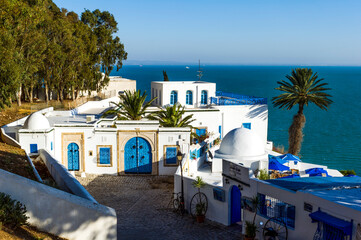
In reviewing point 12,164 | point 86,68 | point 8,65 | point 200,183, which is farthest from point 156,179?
point 86,68

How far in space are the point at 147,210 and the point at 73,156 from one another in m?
8.00

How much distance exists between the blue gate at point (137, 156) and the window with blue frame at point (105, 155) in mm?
989

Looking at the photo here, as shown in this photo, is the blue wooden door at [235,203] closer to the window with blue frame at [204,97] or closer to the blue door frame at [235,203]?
the blue door frame at [235,203]

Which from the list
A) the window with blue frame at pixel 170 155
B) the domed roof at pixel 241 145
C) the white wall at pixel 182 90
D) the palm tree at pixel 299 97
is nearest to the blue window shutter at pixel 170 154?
the window with blue frame at pixel 170 155

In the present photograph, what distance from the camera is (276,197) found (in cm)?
1502

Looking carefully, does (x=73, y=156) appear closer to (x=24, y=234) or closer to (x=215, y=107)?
(x=215, y=107)

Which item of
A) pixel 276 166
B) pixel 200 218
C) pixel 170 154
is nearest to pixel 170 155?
pixel 170 154

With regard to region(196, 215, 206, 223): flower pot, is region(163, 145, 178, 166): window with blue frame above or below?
above

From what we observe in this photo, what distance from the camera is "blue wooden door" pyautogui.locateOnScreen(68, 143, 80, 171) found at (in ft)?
83.9

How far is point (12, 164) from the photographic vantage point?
17.1 metres

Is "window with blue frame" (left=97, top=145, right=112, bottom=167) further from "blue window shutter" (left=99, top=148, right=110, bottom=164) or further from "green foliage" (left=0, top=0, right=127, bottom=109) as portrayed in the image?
"green foliage" (left=0, top=0, right=127, bottom=109)

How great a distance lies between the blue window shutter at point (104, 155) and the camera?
2569 centimetres

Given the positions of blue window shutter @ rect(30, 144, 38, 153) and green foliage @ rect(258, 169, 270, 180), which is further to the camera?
blue window shutter @ rect(30, 144, 38, 153)

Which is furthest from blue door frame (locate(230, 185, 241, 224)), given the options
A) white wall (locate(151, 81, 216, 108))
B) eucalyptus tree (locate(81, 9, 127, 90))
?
eucalyptus tree (locate(81, 9, 127, 90))
